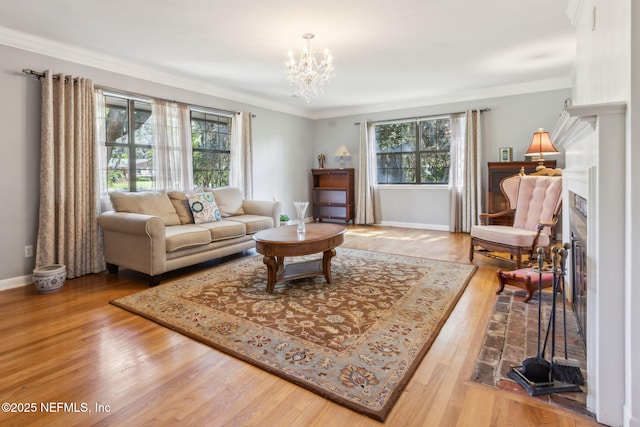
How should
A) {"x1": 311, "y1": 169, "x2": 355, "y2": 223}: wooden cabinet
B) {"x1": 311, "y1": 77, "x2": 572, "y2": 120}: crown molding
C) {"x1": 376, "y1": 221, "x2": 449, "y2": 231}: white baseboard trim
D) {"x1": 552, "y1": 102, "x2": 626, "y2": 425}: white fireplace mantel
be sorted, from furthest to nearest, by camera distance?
{"x1": 311, "y1": 169, "x2": 355, "y2": 223}: wooden cabinet, {"x1": 376, "y1": 221, "x2": 449, "y2": 231}: white baseboard trim, {"x1": 311, "y1": 77, "x2": 572, "y2": 120}: crown molding, {"x1": 552, "y1": 102, "x2": 626, "y2": 425}: white fireplace mantel

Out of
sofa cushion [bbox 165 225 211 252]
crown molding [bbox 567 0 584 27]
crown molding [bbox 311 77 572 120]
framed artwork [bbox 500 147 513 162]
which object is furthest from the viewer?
framed artwork [bbox 500 147 513 162]

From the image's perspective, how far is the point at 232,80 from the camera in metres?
4.90

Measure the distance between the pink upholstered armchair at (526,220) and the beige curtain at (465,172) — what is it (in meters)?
1.58

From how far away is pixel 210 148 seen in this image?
5340 millimetres

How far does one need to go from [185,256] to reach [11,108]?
2.13m

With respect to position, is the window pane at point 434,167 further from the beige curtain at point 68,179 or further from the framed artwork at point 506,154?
the beige curtain at point 68,179

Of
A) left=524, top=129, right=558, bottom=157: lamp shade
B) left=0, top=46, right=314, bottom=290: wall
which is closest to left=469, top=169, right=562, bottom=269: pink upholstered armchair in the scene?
left=524, top=129, right=558, bottom=157: lamp shade

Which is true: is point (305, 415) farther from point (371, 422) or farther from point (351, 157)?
point (351, 157)

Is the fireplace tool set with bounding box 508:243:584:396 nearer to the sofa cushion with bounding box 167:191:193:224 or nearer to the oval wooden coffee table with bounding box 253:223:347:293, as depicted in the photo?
the oval wooden coffee table with bounding box 253:223:347:293

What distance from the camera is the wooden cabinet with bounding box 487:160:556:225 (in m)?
5.00

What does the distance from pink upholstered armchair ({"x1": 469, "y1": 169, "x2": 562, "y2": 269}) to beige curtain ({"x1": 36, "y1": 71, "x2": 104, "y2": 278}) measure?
426cm

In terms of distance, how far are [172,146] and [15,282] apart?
2263 millimetres

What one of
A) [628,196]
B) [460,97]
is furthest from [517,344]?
[460,97]

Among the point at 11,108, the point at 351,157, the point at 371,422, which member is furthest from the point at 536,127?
the point at 11,108
